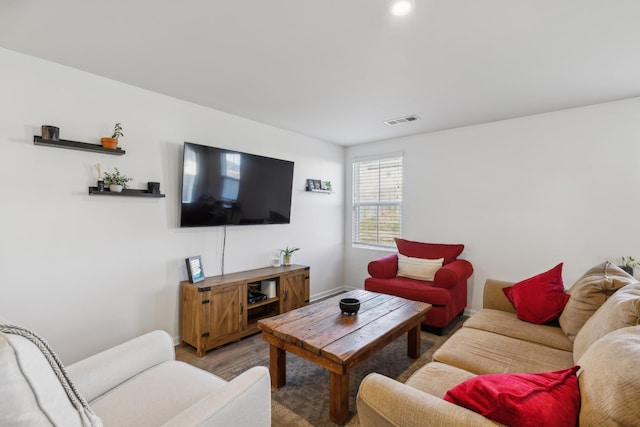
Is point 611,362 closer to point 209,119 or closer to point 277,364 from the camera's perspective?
point 277,364

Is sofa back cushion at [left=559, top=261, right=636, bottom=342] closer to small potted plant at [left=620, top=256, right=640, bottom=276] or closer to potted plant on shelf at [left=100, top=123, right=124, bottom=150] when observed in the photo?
small potted plant at [left=620, top=256, right=640, bottom=276]

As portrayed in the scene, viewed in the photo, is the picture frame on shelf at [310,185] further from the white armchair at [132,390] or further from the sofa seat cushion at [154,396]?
the sofa seat cushion at [154,396]

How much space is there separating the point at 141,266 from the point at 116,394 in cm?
150

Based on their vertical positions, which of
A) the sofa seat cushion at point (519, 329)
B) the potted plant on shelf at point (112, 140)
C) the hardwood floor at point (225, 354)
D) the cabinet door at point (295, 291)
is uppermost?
the potted plant on shelf at point (112, 140)

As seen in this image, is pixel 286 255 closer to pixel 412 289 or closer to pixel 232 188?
pixel 232 188

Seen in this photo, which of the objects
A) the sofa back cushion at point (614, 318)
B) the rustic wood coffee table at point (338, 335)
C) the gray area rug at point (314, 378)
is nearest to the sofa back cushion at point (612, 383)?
the sofa back cushion at point (614, 318)

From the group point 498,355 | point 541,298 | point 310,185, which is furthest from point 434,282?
point 310,185

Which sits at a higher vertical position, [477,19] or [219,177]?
[477,19]

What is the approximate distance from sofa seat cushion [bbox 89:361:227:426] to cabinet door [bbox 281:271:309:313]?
1.85 meters

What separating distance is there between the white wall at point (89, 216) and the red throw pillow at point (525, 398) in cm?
263

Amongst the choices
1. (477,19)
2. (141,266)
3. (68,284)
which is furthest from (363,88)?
(68,284)

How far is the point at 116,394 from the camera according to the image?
1379mm

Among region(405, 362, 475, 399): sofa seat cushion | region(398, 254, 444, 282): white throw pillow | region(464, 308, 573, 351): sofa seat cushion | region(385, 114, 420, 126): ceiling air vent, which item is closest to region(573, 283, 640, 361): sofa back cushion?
region(464, 308, 573, 351): sofa seat cushion

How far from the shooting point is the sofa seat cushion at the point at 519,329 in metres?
1.90
